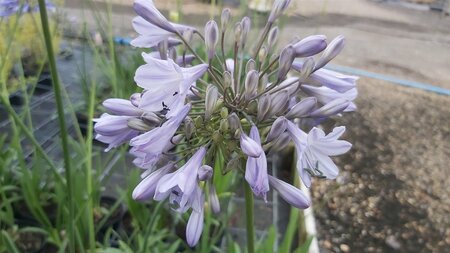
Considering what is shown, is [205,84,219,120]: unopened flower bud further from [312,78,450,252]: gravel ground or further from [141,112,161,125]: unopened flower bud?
[312,78,450,252]: gravel ground

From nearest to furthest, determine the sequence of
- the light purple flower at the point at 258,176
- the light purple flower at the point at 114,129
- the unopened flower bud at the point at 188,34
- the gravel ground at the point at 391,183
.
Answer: the light purple flower at the point at 258,176 < the light purple flower at the point at 114,129 < the unopened flower bud at the point at 188,34 < the gravel ground at the point at 391,183

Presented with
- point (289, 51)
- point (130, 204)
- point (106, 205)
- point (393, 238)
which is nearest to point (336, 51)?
point (289, 51)

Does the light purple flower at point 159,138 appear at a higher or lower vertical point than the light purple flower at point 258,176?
higher

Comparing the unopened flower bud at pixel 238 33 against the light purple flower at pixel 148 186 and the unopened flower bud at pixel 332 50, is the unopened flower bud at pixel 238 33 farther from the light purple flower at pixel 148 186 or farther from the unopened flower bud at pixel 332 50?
the light purple flower at pixel 148 186

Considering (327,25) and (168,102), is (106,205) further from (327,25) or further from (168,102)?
(327,25)

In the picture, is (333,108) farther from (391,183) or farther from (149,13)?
(391,183)

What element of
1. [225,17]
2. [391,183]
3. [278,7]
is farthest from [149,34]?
[391,183]

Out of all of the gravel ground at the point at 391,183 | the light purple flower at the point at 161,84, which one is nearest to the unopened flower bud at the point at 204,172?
the light purple flower at the point at 161,84
